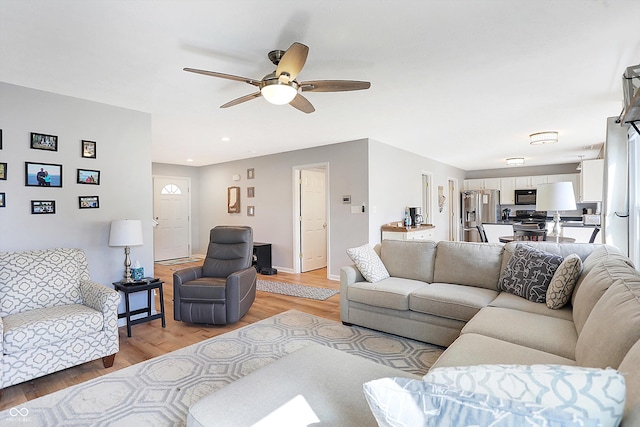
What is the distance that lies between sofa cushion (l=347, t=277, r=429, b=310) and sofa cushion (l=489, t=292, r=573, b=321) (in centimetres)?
70

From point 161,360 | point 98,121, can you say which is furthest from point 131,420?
point 98,121

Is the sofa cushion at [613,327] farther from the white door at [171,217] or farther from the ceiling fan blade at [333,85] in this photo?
the white door at [171,217]

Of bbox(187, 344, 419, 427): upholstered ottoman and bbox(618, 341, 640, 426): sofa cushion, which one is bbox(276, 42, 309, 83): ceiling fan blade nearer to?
bbox(187, 344, 419, 427): upholstered ottoman

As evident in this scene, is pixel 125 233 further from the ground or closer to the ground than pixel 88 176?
closer to the ground

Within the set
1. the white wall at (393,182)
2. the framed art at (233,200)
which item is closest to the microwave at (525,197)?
the white wall at (393,182)

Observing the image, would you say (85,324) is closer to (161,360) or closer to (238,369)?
(161,360)

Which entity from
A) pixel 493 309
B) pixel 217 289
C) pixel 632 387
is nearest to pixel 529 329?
pixel 493 309

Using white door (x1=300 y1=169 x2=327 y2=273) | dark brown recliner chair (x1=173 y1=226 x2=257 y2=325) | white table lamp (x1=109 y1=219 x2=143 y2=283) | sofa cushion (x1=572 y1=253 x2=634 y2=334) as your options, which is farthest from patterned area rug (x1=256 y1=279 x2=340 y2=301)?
sofa cushion (x1=572 y1=253 x2=634 y2=334)

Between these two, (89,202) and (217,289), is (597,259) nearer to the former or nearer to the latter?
(217,289)

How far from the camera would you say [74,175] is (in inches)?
123

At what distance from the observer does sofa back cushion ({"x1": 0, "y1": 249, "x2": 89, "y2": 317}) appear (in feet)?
8.05

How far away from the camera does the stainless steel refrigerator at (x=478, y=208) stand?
8773 mm

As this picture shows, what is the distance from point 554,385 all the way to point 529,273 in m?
2.21

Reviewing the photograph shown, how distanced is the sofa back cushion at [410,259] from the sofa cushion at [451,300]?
0.38 meters
